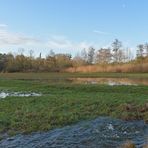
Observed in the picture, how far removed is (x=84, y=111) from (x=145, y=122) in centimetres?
380

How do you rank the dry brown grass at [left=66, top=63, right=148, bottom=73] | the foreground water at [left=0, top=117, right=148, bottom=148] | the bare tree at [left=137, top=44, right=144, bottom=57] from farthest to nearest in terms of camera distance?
the bare tree at [left=137, top=44, right=144, bottom=57] → the dry brown grass at [left=66, top=63, right=148, bottom=73] → the foreground water at [left=0, top=117, right=148, bottom=148]

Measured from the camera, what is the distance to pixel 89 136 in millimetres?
13461

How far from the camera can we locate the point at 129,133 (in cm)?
1388

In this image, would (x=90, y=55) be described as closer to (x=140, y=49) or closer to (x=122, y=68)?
(x=140, y=49)

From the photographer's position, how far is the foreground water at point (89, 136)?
1252 centimetres

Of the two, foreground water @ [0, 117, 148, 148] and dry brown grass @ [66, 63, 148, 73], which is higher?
dry brown grass @ [66, 63, 148, 73]

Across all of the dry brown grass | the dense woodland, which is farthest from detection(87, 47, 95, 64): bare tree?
the dry brown grass

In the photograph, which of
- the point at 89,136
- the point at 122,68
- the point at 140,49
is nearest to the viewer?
the point at 89,136

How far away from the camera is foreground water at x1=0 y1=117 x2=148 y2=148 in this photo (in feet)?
41.1

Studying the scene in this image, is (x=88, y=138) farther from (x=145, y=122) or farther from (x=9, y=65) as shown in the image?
(x=9, y=65)

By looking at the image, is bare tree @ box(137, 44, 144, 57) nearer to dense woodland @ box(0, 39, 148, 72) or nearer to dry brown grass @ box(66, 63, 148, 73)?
dense woodland @ box(0, 39, 148, 72)

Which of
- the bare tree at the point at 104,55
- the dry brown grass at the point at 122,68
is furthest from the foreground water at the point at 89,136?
the bare tree at the point at 104,55

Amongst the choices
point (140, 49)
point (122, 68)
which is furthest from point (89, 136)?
point (140, 49)

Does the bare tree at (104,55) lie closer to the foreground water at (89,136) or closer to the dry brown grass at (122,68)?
the dry brown grass at (122,68)
